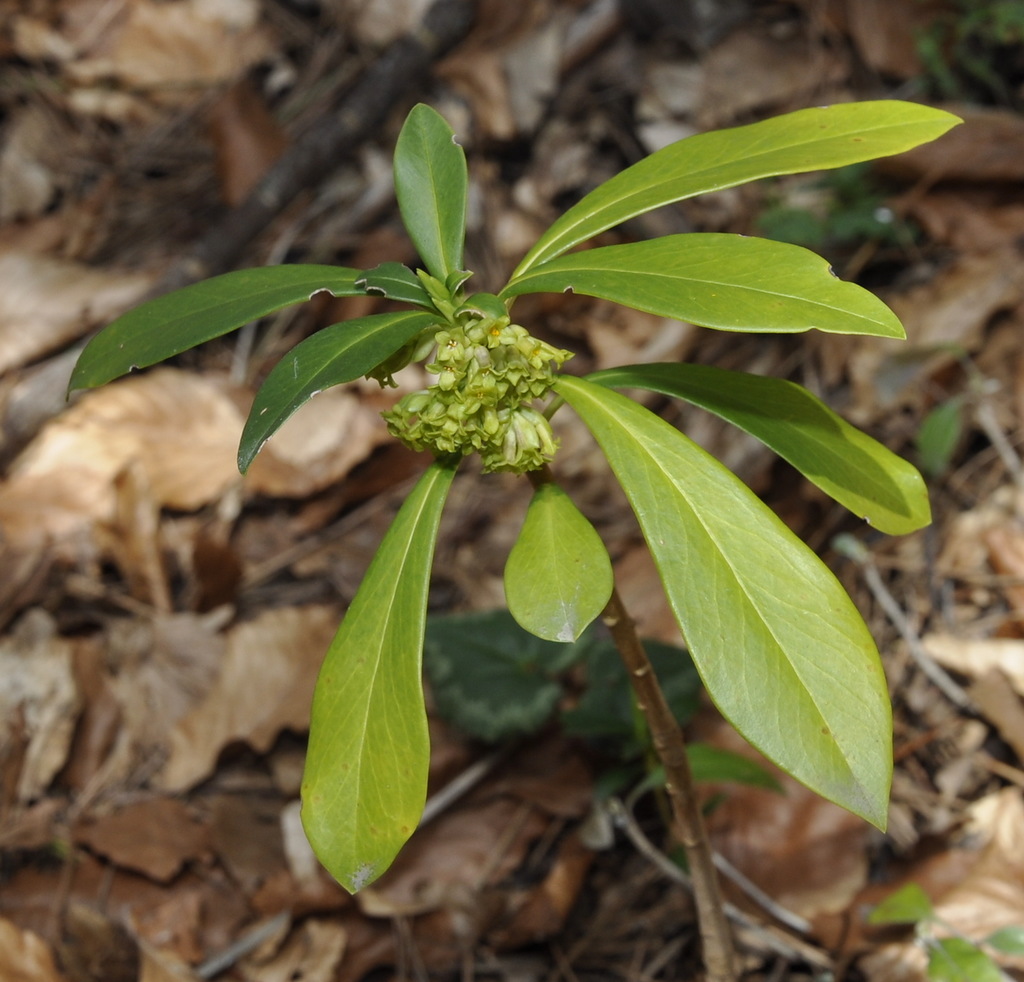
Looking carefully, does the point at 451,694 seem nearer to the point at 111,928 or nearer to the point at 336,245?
the point at 111,928

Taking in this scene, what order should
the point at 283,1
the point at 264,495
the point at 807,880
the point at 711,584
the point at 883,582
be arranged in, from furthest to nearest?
the point at 283,1
the point at 264,495
the point at 883,582
the point at 807,880
the point at 711,584

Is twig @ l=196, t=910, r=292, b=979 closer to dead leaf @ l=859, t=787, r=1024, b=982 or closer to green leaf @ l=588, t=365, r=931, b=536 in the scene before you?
dead leaf @ l=859, t=787, r=1024, b=982

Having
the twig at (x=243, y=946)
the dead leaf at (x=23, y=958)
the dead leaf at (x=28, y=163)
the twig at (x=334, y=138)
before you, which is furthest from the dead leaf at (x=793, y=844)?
the dead leaf at (x=28, y=163)

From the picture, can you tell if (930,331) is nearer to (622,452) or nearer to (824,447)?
(824,447)

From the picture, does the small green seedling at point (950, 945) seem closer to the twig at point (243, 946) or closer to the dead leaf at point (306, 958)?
the dead leaf at point (306, 958)

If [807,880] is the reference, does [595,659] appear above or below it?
above

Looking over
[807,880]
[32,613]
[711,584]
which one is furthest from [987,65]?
[32,613]

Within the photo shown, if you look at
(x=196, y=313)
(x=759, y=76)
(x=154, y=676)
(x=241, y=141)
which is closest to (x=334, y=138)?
(x=241, y=141)
